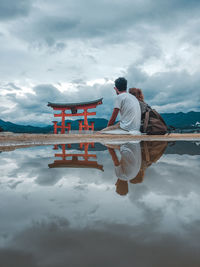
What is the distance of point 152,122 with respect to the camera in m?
5.31

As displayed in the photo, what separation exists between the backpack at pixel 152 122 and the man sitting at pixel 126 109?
0.21m

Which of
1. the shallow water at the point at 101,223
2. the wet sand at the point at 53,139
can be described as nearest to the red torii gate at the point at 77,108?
the wet sand at the point at 53,139

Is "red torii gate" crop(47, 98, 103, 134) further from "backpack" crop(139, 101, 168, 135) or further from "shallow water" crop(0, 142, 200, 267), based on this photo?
"shallow water" crop(0, 142, 200, 267)

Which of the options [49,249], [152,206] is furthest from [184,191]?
[49,249]

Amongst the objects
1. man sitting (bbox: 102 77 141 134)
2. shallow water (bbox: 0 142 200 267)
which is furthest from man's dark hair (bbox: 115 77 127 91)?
shallow water (bbox: 0 142 200 267)

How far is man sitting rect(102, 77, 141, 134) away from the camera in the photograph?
5.06 meters

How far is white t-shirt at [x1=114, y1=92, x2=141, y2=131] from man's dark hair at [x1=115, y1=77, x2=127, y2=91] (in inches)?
12.3

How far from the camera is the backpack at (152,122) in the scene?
5227 mm

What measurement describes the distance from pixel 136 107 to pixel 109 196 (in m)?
4.61

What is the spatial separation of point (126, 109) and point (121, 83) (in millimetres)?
777

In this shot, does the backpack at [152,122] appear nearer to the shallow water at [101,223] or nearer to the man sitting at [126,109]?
the man sitting at [126,109]

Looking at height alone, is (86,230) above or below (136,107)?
below

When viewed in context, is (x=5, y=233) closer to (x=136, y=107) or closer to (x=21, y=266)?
(x=21, y=266)

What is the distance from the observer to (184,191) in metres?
0.86
